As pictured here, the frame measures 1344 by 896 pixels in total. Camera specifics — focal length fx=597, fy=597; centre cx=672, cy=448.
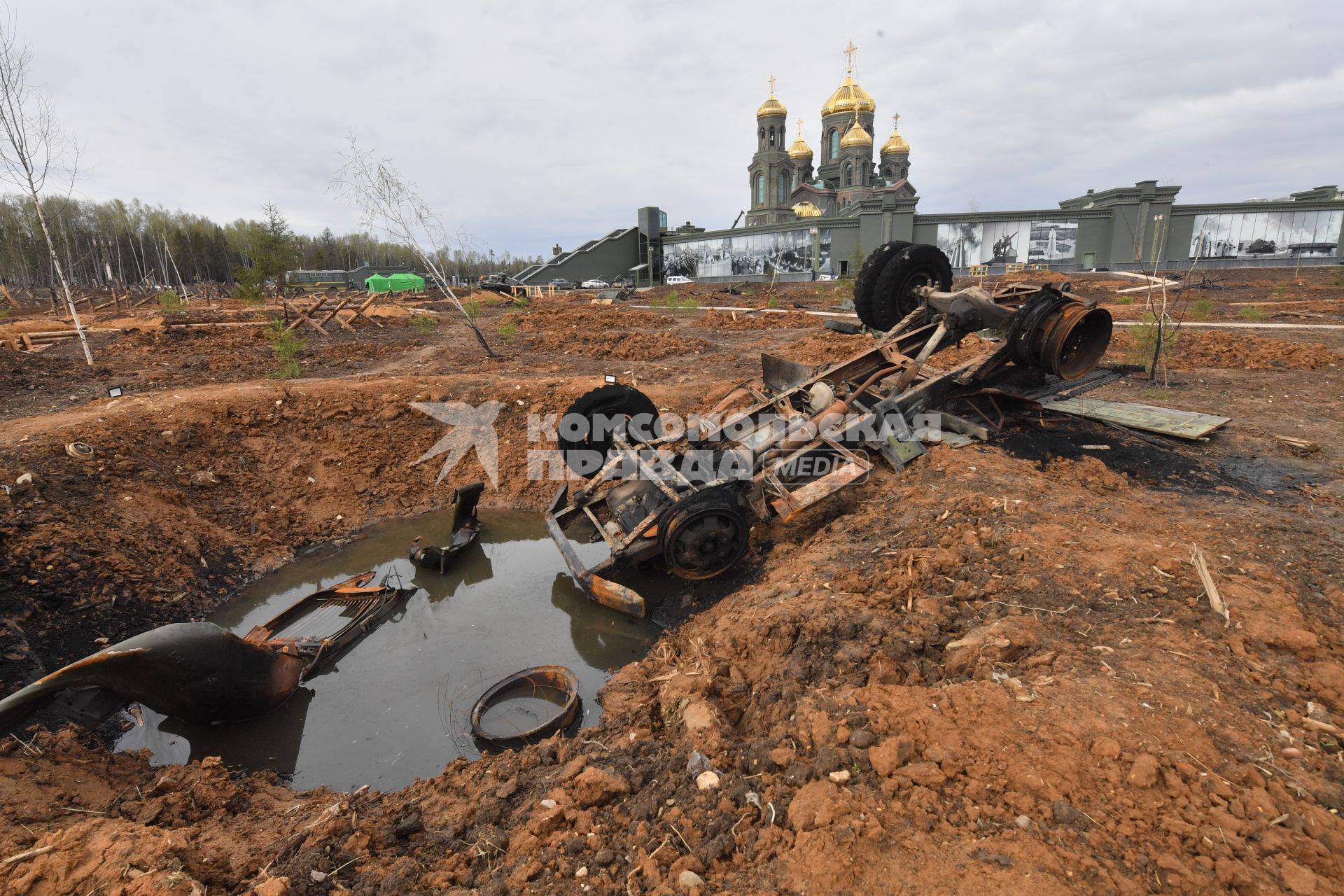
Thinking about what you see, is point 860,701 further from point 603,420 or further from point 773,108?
point 773,108

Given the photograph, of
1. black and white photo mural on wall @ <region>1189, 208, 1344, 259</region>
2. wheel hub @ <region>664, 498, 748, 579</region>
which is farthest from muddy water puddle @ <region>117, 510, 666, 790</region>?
black and white photo mural on wall @ <region>1189, 208, 1344, 259</region>

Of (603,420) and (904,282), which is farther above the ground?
(904,282)

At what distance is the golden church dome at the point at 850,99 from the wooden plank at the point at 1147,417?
5668cm

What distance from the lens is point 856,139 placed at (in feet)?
172

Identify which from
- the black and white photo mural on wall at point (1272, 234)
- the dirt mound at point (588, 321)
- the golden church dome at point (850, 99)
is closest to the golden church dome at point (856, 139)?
the golden church dome at point (850, 99)

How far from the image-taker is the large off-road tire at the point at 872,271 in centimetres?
798

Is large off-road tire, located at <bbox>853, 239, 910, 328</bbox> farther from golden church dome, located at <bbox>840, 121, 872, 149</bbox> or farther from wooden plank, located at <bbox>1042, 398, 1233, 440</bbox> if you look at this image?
golden church dome, located at <bbox>840, 121, 872, 149</bbox>

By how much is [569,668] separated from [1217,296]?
103ft

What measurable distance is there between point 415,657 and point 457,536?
2.12 metres

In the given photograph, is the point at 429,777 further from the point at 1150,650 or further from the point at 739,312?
the point at 739,312

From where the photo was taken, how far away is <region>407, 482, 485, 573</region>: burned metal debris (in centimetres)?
665

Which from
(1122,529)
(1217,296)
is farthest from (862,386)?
(1217,296)

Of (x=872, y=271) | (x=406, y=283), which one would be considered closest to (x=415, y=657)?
(x=872, y=271)

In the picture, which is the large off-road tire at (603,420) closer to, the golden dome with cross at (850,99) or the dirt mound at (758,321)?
the dirt mound at (758,321)
